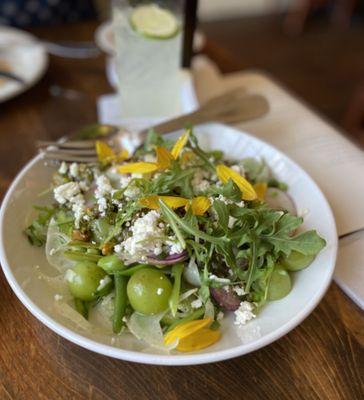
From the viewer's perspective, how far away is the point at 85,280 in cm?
71

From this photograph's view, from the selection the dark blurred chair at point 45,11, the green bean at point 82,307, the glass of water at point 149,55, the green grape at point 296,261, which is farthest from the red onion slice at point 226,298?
the dark blurred chair at point 45,11

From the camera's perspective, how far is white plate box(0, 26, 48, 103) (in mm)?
1280

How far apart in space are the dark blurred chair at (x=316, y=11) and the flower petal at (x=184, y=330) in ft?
10.6

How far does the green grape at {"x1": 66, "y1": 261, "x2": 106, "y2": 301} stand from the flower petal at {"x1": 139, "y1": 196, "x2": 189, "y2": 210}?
134 millimetres

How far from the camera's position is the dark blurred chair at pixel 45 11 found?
1.89 metres

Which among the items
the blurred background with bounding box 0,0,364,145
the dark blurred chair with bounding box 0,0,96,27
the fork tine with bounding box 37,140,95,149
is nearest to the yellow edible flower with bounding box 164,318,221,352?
the fork tine with bounding box 37,140,95,149

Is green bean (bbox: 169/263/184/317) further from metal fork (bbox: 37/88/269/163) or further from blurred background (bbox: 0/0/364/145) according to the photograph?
Answer: blurred background (bbox: 0/0/364/145)

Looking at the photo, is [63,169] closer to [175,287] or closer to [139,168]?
[139,168]

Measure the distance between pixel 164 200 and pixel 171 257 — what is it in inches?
3.9

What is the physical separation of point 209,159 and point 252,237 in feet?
0.83

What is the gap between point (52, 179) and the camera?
2.97 feet

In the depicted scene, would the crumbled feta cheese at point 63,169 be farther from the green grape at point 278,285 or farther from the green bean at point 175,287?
the green grape at point 278,285

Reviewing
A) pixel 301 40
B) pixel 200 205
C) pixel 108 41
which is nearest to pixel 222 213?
pixel 200 205

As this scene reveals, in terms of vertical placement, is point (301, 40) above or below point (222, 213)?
below
